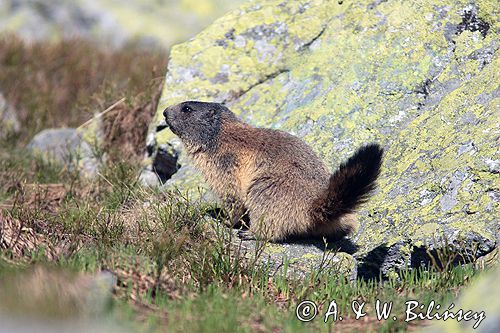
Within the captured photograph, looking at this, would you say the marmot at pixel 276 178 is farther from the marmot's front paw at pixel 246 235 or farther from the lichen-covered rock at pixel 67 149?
the lichen-covered rock at pixel 67 149

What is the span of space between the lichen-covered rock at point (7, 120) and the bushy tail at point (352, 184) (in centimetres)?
625

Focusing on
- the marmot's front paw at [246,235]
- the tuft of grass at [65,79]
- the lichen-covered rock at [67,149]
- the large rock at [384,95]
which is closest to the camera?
the large rock at [384,95]

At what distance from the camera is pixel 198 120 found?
274 inches

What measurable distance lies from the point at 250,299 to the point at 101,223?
5.82 ft

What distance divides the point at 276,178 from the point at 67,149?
14.2 feet

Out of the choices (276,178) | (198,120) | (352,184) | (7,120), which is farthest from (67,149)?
(352,184)

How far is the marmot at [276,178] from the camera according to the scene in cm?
556

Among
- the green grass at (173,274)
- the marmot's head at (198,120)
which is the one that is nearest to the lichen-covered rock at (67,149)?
the green grass at (173,274)

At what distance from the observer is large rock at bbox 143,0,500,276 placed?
226 inches

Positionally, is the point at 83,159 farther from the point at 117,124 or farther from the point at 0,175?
the point at 0,175

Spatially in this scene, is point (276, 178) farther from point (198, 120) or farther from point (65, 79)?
point (65, 79)

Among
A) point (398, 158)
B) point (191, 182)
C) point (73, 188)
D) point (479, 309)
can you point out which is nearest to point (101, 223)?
point (191, 182)

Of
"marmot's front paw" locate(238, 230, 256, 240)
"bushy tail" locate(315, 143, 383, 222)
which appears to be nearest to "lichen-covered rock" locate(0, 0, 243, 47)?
"marmot's front paw" locate(238, 230, 256, 240)

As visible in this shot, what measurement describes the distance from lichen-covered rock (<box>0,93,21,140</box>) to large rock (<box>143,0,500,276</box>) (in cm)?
305
